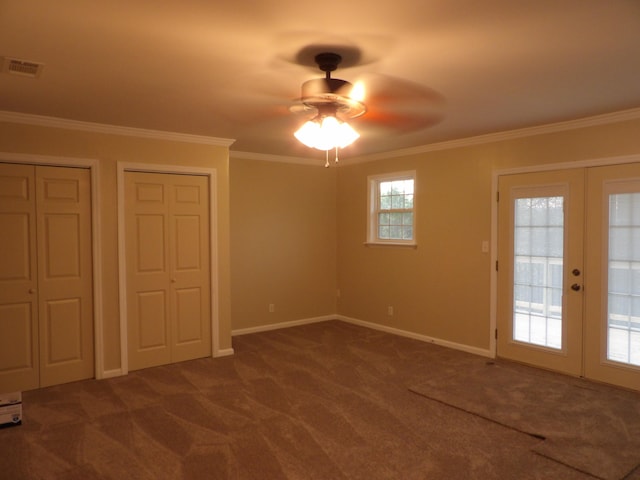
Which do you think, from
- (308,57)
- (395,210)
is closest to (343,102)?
(308,57)

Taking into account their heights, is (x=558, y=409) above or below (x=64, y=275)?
below

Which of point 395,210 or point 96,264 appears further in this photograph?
point 395,210

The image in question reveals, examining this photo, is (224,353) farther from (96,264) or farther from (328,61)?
(328,61)

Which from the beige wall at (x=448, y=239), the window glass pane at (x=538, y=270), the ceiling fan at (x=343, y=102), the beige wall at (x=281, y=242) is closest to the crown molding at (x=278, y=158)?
the beige wall at (x=281, y=242)

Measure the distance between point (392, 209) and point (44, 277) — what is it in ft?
13.4

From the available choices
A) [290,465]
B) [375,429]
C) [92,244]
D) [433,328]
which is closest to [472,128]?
[433,328]

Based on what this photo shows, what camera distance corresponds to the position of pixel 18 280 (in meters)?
3.95

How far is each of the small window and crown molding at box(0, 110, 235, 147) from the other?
7.29 ft

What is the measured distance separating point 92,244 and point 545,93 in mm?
4082

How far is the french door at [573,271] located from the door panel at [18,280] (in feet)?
14.9

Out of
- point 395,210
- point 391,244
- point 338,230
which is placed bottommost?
point 391,244

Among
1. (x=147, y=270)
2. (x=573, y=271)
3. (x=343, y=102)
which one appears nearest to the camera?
(x=343, y=102)

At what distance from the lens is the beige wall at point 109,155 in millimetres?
3938

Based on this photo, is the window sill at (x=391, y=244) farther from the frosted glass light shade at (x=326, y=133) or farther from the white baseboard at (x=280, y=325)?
the frosted glass light shade at (x=326, y=133)
